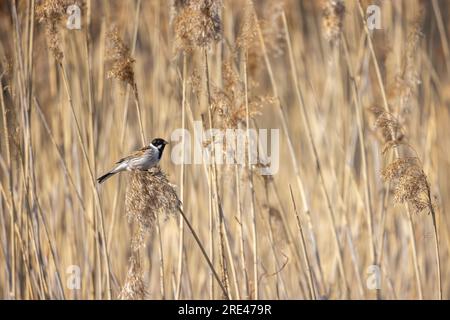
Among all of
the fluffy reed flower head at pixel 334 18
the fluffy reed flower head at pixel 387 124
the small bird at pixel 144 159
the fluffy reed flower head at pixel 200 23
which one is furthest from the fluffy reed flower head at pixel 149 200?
the fluffy reed flower head at pixel 334 18

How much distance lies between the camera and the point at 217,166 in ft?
8.82

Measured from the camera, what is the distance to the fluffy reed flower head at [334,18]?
309 cm

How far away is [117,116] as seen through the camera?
388 cm

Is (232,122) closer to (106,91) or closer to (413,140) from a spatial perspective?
(106,91)

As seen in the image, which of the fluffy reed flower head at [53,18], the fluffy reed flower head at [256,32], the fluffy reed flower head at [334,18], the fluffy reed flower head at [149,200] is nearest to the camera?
the fluffy reed flower head at [149,200]

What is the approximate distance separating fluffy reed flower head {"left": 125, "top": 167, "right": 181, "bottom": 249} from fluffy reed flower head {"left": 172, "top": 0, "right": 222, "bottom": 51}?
573 mm

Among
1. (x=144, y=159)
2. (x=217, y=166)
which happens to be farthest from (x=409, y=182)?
(x=144, y=159)

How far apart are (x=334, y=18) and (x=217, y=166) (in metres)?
0.99

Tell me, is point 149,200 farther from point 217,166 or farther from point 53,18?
point 53,18

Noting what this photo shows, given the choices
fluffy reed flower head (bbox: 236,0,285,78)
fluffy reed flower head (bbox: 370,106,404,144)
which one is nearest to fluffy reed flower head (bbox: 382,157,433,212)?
fluffy reed flower head (bbox: 370,106,404,144)

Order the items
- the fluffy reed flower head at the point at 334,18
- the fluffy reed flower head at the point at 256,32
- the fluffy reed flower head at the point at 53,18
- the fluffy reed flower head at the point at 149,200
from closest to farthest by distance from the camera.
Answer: the fluffy reed flower head at the point at 149,200, the fluffy reed flower head at the point at 53,18, the fluffy reed flower head at the point at 256,32, the fluffy reed flower head at the point at 334,18

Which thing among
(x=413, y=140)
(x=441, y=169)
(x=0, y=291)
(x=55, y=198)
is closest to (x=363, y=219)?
(x=413, y=140)

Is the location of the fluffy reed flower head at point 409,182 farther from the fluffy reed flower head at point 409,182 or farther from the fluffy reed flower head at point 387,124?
the fluffy reed flower head at point 387,124

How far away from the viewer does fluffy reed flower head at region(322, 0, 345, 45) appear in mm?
3092
